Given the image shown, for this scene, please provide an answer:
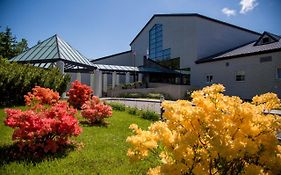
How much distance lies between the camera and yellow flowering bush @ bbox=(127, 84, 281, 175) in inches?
116

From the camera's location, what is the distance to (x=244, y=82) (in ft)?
91.0

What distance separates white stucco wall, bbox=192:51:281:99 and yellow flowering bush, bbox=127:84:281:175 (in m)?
24.3

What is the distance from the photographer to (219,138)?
112 inches

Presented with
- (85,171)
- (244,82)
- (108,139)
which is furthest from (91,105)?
(244,82)

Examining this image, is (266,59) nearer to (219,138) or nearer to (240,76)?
(240,76)

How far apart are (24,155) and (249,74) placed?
2545 cm

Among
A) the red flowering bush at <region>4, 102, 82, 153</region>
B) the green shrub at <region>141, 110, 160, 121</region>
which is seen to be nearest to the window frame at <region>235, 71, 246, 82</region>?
the green shrub at <region>141, 110, 160, 121</region>

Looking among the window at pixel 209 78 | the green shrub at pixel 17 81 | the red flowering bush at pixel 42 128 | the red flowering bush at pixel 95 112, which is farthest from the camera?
the window at pixel 209 78

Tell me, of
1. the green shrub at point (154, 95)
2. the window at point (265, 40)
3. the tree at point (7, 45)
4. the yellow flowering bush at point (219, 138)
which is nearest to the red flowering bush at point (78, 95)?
the yellow flowering bush at point (219, 138)

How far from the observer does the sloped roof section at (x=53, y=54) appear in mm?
21766

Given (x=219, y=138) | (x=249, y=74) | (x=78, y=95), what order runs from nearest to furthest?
(x=219, y=138), (x=78, y=95), (x=249, y=74)

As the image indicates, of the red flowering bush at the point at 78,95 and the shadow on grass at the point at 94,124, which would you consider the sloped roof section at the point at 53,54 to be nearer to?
the red flowering bush at the point at 78,95

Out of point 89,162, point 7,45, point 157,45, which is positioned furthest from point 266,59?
point 7,45

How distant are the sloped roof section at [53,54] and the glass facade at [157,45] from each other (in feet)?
61.5
